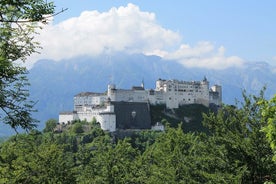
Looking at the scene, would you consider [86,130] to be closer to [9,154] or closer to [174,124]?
[174,124]

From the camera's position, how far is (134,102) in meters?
150

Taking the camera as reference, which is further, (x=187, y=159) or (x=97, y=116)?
(x=97, y=116)

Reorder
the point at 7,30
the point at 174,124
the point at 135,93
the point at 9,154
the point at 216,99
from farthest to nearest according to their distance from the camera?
1. the point at 216,99
2. the point at 135,93
3. the point at 174,124
4. the point at 9,154
5. the point at 7,30

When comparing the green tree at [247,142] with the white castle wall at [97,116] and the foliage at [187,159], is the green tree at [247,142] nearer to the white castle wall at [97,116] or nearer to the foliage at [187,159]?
the foliage at [187,159]

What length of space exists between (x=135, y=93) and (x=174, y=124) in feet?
62.2

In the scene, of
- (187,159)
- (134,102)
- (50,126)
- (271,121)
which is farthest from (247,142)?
(134,102)

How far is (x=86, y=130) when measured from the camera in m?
133

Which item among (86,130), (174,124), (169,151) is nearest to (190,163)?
(169,151)

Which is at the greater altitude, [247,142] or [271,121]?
[271,121]

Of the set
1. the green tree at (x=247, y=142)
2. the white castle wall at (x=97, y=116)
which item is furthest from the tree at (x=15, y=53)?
the white castle wall at (x=97, y=116)

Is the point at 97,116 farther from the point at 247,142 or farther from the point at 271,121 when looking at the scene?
the point at 271,121

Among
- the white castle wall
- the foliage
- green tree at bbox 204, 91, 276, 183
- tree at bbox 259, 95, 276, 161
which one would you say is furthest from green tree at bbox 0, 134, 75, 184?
the white castle wall

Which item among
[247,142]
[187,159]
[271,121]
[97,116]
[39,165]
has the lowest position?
[39,165]

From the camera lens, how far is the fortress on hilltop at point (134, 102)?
5593 inches
